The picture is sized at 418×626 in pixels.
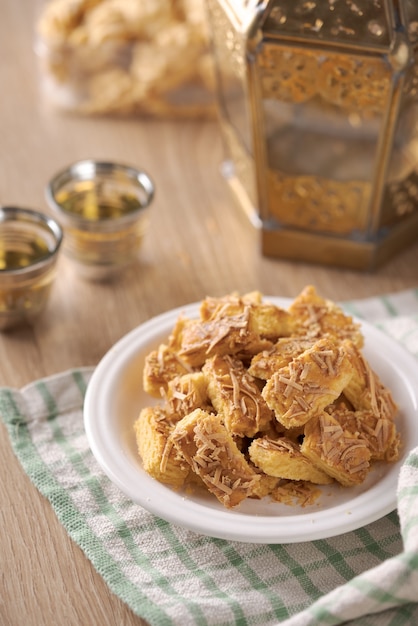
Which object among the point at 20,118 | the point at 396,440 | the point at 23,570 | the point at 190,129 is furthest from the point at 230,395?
the point at 20,118

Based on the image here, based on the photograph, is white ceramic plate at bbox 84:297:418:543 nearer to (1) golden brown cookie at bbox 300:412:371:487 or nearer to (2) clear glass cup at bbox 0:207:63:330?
(1) golden brown cookie at bbox 300:412:371:487

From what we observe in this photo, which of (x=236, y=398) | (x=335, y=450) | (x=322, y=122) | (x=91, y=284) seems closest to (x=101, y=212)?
(x=91, y=284)

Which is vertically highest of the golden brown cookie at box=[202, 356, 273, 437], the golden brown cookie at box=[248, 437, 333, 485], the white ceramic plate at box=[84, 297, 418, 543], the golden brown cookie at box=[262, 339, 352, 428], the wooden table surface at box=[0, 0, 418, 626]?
the golden brown cookie at box=[262, 339, 352, 428]

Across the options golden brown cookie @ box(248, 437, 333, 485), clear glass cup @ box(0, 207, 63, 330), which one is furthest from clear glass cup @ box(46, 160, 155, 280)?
golden brown cookie @ box(248, 437, 333, 485)

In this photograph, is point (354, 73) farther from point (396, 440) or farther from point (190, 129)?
point (190, 129)

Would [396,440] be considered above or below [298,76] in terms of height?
below

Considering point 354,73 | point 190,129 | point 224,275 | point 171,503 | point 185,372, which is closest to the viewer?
point 171,503

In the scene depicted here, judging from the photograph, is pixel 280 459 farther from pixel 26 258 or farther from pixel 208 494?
pixel 26 258
